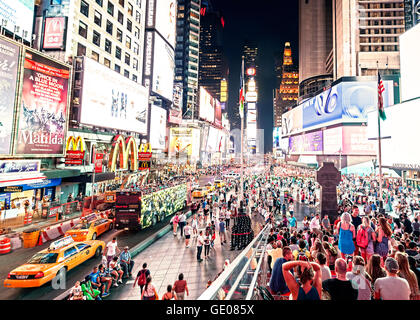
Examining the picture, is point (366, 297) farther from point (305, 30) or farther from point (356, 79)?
point (305, 30)

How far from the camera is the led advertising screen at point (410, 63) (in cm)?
3198

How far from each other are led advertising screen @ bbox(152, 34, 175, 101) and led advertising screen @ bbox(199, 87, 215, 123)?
25.8 metres

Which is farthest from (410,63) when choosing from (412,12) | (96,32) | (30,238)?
(30,238)

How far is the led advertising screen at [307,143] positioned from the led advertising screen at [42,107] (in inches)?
2551

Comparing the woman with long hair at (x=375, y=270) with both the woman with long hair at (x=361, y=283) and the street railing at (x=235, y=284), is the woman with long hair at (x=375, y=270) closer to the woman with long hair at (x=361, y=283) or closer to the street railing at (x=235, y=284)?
the woman with long hair at (x=361, y=283)

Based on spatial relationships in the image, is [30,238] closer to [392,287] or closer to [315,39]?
[392,287]

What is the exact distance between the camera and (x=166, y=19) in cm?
4784

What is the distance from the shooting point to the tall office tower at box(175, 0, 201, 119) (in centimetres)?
9294

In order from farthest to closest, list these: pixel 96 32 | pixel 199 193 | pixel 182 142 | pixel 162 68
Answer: pixel 182 142
pixel 162 68
pixel 199 193
pixel 96 32

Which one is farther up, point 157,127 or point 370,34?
point 370,34

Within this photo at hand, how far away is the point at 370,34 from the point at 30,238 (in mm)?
92135

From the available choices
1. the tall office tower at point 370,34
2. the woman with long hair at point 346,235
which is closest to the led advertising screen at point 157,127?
the woman with long hair at point 346,235
